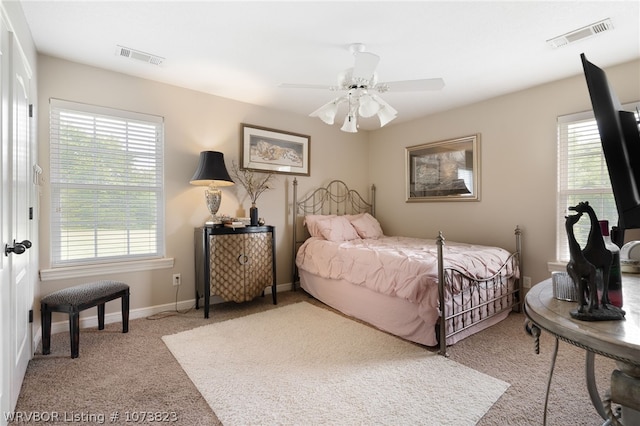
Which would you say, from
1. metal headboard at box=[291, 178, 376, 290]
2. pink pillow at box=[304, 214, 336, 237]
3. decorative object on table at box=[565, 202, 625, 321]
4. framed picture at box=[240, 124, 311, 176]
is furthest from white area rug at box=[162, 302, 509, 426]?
framed picture at box=[240, 124, 311, 176]

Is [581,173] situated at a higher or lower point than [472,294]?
higher

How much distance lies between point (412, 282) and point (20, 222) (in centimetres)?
265

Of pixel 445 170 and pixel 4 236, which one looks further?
pixel 445 170

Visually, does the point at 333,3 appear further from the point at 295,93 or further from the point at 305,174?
the point at 305,174

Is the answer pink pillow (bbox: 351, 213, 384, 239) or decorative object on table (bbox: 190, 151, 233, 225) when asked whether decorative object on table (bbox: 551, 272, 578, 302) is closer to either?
decorative object on table (bbox: 190, 151, 233, 225)

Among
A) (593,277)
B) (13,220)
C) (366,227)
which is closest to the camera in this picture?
(593,277)

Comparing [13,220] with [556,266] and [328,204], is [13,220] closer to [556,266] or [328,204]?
[328,204]

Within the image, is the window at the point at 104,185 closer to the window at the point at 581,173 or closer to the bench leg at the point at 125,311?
the bench leg at the point at 125,311

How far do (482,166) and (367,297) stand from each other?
7.21 ft

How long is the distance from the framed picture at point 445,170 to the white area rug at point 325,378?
7.30ft

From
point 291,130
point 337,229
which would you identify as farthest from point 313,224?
point 291,130

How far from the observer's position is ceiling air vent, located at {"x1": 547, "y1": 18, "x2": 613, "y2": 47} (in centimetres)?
226

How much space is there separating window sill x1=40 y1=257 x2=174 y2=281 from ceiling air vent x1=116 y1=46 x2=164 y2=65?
1.88 metres

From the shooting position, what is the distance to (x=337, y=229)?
4.05 m
